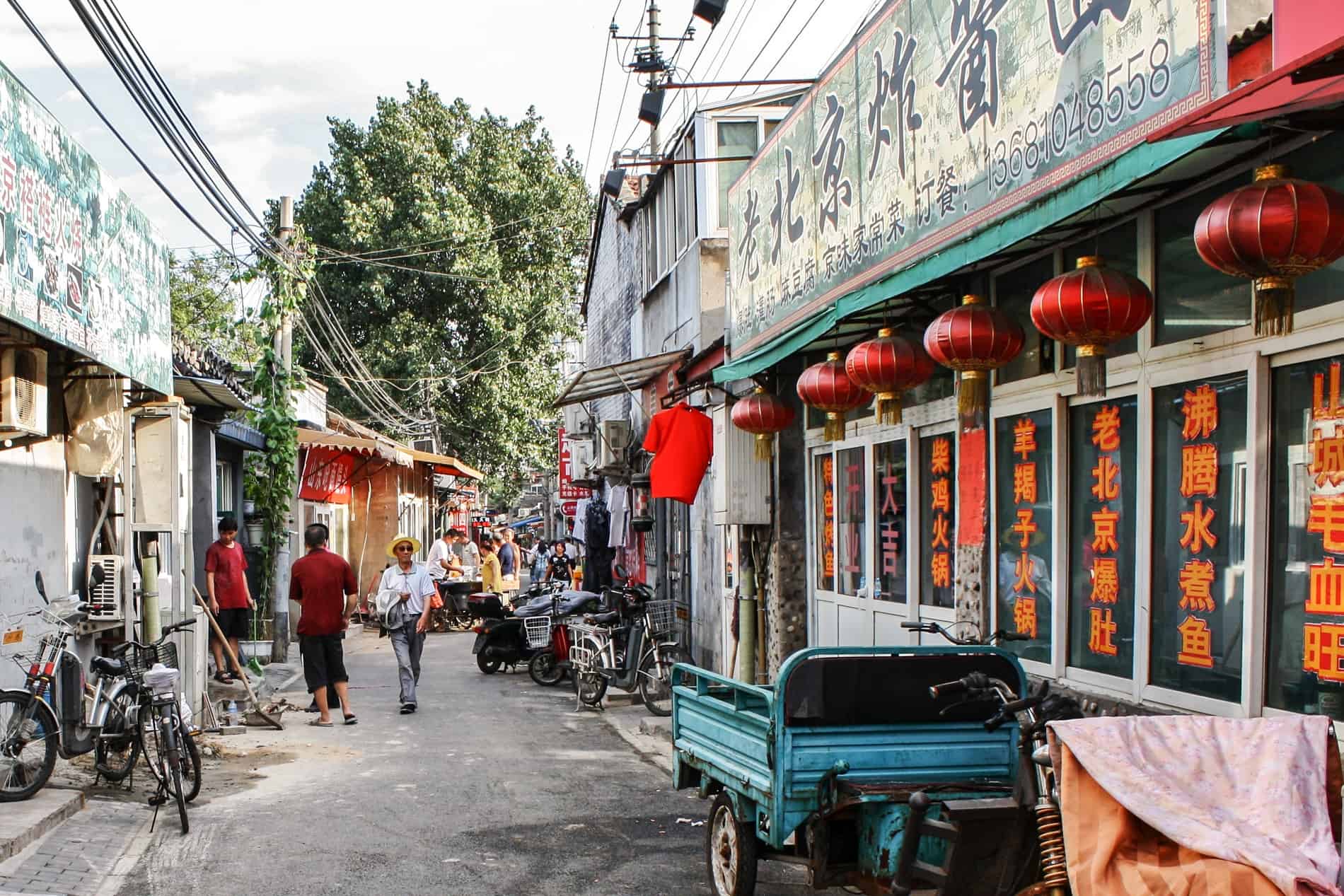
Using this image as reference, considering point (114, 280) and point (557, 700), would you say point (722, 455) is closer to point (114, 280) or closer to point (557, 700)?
point (557, 700)

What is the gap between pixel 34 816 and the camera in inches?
293

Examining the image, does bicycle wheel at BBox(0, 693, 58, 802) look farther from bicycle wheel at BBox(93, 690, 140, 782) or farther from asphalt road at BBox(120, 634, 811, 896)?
asphalt road at BBox(120, 634, 811, 896)

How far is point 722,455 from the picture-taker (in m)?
12.4

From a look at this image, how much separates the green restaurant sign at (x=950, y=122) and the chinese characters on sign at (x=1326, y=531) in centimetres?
132

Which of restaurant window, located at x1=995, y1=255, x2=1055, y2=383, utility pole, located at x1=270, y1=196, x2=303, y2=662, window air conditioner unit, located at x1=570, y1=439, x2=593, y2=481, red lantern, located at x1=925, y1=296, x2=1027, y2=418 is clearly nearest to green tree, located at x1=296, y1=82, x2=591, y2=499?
window air conditioner unit, located at x1=570, y1=439, x2=593, y2=481

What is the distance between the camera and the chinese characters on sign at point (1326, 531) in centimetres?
489

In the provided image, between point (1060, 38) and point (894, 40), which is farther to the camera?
point (894, 40)

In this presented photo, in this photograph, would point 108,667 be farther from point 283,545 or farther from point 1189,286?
point 283,545

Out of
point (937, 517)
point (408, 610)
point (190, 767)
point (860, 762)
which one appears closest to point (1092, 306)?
point (860, 762)

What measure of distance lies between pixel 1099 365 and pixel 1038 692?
1.75 metres

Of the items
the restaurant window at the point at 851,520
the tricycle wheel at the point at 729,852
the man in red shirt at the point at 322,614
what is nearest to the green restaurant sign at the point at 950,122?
the restaurant window at the point at 851,520

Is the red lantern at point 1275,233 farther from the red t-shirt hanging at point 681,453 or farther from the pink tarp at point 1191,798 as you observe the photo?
the red t-shirt hanging at point 681,453

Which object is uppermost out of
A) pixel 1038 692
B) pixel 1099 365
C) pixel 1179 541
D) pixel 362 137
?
pixel 362 137

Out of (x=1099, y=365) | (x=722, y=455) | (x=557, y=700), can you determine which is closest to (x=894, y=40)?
(x=1099, y=365)
